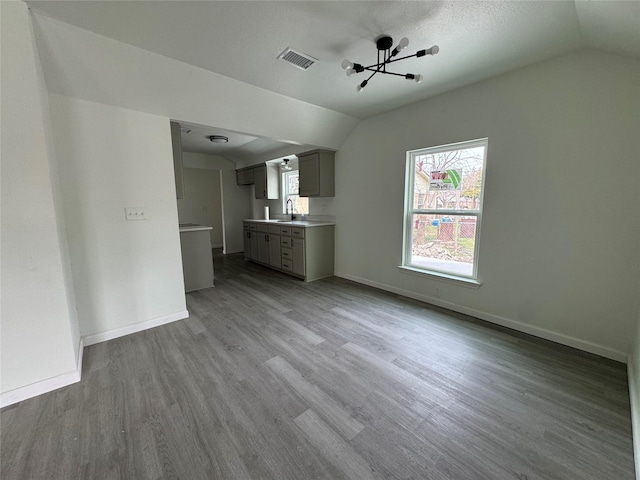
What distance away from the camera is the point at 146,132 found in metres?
2.54

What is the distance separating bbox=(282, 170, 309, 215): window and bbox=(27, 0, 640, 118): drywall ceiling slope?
118 inches

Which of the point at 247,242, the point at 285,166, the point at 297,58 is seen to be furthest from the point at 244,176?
the point at 297,58

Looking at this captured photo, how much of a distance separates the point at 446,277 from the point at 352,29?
2.66 metres

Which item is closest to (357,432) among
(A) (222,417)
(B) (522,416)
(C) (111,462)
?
(A) (222,417)

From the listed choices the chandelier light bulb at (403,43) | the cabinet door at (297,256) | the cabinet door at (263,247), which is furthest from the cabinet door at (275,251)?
the chandelier light bulb at (403,43)

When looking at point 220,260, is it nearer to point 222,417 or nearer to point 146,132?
point 146,132

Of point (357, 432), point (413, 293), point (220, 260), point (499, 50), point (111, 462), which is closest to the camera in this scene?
point (111, 462)

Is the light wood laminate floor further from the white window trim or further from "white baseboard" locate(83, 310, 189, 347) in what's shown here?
the white window trim

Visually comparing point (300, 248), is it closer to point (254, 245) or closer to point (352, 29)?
point (254, 245)

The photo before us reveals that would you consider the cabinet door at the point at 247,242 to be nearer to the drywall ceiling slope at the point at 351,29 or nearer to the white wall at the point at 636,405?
the drywall ceiling slope at the point at 351,29

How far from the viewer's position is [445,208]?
310cm

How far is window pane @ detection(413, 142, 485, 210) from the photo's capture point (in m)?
2.81

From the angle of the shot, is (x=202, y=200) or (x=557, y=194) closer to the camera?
(x=557, y=194)

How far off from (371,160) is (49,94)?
3464 mm
